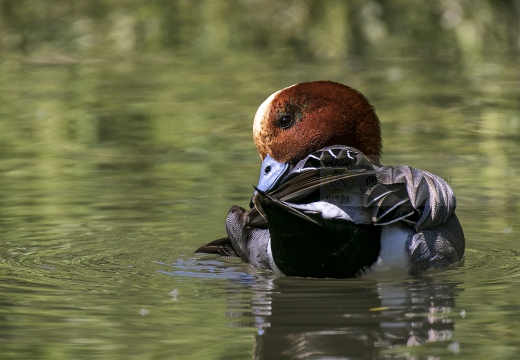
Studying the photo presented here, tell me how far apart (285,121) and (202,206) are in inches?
52.5

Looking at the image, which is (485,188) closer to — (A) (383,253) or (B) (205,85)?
(A) (383,253)

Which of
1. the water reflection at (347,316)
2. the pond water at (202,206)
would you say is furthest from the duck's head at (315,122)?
the water reflection at (347,316)

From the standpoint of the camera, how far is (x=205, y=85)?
11.9 metres

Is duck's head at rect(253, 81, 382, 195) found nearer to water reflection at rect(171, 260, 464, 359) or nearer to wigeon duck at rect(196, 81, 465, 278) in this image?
wigeon duck at rect(196, 81, 465, 278)

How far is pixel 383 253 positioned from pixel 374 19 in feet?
33.9

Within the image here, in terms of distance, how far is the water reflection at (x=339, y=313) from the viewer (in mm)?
3980

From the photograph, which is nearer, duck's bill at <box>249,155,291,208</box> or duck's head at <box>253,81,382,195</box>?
duck's bill at <box>249,155,291,208</box>

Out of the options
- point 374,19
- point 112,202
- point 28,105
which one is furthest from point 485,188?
point 374,19

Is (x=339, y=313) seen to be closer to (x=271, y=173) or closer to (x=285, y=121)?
(x=271, y=173)

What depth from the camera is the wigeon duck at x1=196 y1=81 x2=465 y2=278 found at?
4.69 metres

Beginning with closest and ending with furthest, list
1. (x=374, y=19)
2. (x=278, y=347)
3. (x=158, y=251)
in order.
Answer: (x=278, y=347) → (x=158, y=251) → (x=374, y=19)

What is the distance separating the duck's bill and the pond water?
407 millimetres

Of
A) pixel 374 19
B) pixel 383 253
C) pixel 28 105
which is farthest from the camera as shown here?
pixel 374 19

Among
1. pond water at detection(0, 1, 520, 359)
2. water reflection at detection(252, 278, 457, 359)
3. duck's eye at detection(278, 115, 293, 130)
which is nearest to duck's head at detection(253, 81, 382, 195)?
duck's eye at detection(278, 115, 293, 130)
